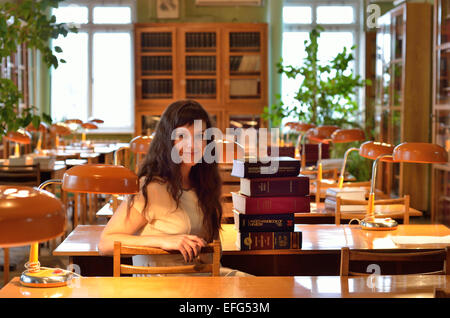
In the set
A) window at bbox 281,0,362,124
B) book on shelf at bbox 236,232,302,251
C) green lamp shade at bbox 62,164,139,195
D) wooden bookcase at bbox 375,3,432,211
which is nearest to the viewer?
green lamp shade at bbox 62,164,139,195

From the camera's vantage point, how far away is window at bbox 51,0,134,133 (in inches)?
428

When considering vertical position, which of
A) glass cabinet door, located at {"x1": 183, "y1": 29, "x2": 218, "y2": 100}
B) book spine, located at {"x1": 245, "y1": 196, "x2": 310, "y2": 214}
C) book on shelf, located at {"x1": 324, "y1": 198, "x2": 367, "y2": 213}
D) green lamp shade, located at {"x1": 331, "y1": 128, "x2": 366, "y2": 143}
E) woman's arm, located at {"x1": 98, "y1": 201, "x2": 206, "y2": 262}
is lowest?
book on shelf, located at {"x1": 324, "y1": 198, "x2": 367, "y2": 213}

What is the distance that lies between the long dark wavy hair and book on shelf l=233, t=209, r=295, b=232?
0.77 ft

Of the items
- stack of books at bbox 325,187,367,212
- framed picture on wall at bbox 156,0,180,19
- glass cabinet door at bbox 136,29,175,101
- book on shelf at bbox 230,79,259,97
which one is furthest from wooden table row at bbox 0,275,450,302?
framed picture on wall at bbox 156,0,180,19

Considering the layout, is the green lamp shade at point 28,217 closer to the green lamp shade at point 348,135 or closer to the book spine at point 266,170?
the book spine at point 266,170

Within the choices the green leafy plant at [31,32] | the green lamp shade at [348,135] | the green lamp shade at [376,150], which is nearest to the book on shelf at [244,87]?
the green lamp shade at [348,135]

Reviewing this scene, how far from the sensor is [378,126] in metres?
8.65

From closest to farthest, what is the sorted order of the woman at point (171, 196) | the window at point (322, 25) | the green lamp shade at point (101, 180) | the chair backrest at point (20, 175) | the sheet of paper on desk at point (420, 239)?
1. the green lamp shade at point (101, 180)
2. the woman at point (171, 196)
3. the sheet of paper on desk at point (420, 239)
4. the chair backrest at point (20, 175)
5. the window at point (322, 25)

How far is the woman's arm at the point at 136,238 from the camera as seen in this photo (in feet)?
8.26

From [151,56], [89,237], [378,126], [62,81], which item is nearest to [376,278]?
[89,237]

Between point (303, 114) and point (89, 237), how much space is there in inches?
257

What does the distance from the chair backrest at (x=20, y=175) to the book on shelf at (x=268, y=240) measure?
3.36 meters

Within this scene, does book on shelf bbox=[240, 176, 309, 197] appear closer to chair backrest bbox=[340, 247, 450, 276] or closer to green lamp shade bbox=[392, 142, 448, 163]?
green lamp shade bbox=[392, 142, 448, 163]

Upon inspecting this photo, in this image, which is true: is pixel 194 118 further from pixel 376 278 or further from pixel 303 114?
pixel 303 114
